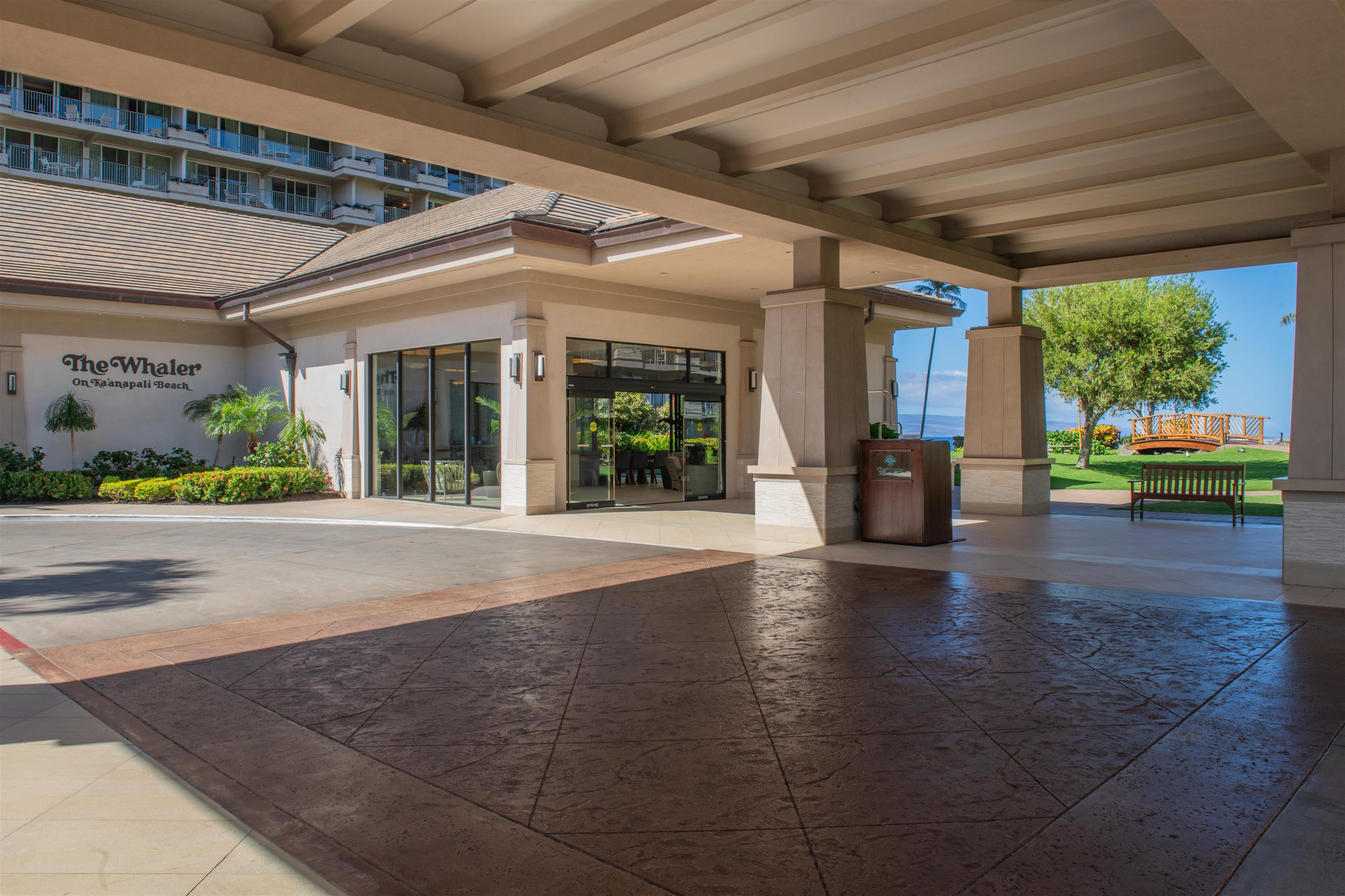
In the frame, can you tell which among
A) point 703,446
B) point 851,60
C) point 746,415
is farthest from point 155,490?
point 851,60

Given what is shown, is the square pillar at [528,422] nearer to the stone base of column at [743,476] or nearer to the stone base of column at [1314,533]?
the stone base of column at [743,476]

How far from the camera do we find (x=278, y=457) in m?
19.3

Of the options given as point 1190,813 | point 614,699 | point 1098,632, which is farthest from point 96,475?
point 1190,813

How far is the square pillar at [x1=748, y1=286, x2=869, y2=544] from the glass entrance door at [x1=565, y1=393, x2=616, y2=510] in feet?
16.0

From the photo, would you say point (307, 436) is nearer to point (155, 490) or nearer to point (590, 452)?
point (155, 490)

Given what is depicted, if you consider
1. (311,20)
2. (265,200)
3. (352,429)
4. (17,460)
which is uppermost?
(265,200)

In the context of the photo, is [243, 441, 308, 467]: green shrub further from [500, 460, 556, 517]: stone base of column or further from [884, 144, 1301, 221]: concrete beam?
[884, 144, 1301, 221]: concrete beam

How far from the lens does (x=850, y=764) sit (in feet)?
13.4

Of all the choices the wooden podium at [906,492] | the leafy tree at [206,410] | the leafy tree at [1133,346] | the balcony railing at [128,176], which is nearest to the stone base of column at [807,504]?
the wooden podium at [906,492]

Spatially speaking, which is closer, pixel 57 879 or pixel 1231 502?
pixel 57 879

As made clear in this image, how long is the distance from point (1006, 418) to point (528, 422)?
8.20 m

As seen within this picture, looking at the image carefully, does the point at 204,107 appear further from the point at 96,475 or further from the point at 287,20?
the point at 96,475

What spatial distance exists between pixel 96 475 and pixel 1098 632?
19.3 m

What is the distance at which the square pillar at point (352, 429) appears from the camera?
18.6 meters
